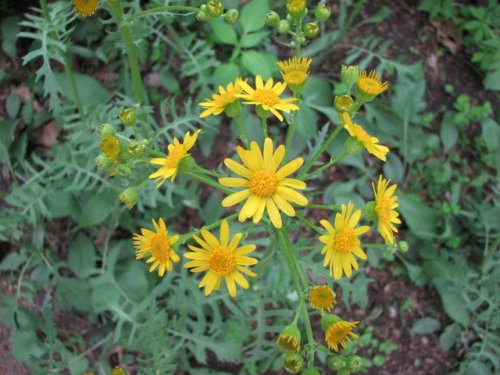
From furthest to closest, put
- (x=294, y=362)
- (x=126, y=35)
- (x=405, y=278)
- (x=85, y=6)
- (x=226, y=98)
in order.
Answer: (x=405, y=278) < (x=126, y=35) < (x=85, y=6) < (x=226, y=98) < (x=294, y=362)

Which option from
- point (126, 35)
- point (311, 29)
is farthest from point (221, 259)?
point (126, 35)

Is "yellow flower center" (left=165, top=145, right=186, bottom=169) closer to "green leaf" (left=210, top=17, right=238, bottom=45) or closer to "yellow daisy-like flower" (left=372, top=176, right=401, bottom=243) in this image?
"yellow daisy-like flower" (left=372, top=176, right=401, bottom=243)

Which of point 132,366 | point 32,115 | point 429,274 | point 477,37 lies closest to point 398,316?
point 429,274

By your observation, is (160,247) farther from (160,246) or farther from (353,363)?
(353,363)

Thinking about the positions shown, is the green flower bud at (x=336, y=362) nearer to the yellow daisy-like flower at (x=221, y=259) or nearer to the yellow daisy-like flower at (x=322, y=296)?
the yellow daisy-like flower at (x=322, y=296)

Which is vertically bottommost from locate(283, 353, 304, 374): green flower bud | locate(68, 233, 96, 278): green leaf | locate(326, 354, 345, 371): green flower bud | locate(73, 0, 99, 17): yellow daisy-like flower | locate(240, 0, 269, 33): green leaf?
locate(68, 233, 96, 278): green leaf

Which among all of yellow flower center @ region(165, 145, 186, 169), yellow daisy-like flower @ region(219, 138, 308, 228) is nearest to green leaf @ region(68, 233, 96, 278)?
yellow flower center @ region(165, 145, 186, 169)
